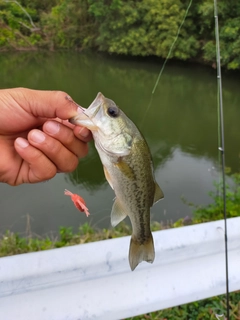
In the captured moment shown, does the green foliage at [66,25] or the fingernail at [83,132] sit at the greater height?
the fingernail at [83,132]

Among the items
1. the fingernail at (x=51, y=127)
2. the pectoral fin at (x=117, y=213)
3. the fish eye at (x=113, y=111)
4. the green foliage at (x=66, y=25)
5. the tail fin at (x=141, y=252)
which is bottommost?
the green foliage at (x=66, y=25)

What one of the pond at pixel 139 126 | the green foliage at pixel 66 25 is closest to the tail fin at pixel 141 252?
the pond at pixel 139 126

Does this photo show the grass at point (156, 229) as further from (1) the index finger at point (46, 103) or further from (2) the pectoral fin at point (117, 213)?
(1) the index finger at point (46, 103)

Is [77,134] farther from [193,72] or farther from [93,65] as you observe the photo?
[93,65]

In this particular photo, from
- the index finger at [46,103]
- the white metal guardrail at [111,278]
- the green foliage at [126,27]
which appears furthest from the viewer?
the green foliage at [126,27]

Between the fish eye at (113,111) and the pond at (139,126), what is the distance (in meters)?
3.17

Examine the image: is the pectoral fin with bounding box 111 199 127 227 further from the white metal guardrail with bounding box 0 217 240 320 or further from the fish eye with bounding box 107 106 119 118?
the white metal guardrail with bounding box 0 217 240 320

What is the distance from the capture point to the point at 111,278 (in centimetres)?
173

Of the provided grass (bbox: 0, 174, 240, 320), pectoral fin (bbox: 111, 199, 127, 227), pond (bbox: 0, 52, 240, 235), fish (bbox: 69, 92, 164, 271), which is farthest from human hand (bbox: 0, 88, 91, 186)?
pond (bbox: 0, 52, 240, 235)

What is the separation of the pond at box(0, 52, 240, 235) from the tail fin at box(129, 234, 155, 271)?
293 cm

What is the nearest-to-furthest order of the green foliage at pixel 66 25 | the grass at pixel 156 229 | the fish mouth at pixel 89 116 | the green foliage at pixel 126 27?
the fish mouth at pixel 89 116 < the grass at pixel 156 229 < the green foliage at pixel 126 27 < the green foliage at pixel 66 25

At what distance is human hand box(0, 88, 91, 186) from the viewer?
1.30 m

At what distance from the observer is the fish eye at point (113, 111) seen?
1171 millimetres

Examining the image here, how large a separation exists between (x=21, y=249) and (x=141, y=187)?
6.67 feet
